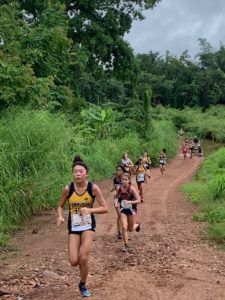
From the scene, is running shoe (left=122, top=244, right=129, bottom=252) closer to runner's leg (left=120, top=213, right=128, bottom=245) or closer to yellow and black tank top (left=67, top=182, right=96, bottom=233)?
runner's leg (left=120, top=213, right=128, bottom=245)

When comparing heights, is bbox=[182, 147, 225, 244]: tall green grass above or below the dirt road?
above

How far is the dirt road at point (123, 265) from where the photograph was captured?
22.2 feet

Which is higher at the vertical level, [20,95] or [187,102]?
[187,102]

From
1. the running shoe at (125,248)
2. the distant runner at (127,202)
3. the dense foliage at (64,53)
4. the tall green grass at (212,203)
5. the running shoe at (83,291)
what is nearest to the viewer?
the running shoe at (83,291)

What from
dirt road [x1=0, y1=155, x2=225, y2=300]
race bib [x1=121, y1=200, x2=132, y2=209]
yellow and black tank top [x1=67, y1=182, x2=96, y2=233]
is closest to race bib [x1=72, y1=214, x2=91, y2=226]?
yellow and black tank top [x1=67, y1=182, x2=96, y2=233]

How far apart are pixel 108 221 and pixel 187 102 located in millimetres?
61984

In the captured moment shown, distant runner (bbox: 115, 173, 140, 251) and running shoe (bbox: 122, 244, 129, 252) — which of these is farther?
distant runner (bbox: 115, 173, 140, 251)

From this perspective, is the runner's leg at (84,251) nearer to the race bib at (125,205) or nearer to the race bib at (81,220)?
the race bib at (81,220)

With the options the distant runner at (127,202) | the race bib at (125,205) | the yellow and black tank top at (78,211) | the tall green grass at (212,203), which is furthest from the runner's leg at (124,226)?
the yellow and black tank top at (78,211)

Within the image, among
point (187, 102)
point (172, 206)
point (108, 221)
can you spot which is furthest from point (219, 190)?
point (187, 102)

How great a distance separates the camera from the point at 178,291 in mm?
6816

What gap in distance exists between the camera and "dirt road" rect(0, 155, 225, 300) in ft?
22.2

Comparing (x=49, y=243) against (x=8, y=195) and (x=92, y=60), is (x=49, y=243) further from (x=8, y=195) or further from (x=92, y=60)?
(x=92, y=60)

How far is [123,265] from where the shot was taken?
8188 mm
